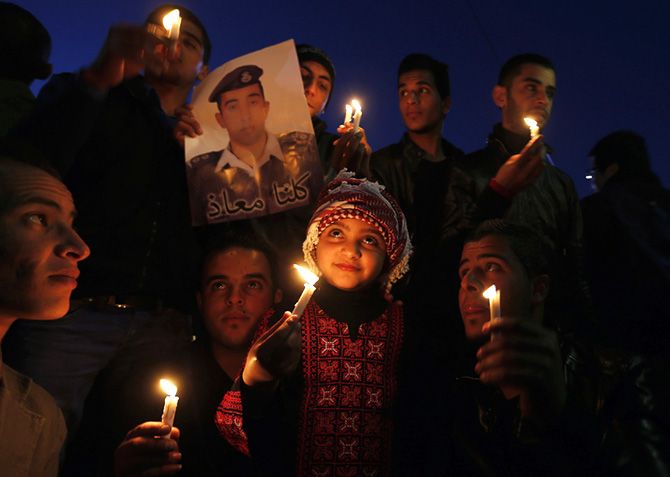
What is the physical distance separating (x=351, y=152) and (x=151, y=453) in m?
2.44

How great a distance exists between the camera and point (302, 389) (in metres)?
3.37

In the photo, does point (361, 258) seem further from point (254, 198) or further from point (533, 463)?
point (533, 463)

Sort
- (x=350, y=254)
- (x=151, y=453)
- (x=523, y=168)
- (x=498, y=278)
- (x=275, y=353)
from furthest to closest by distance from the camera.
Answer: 1. (x=523, y=168)
2. (x=498, y=278)
3. (x=350, y=254)
4. (x=275, y=353)
5. (x=151, y=453)

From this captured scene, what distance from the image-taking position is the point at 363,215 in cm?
363

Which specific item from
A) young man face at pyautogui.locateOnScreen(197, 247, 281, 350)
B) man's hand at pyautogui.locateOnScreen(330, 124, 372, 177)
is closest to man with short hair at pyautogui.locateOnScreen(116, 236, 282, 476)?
young man face at pyautogui.locateOnScreen(197, 247, 281, 350)

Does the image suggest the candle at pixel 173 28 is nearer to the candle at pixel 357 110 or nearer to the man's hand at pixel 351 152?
the candle at pixel 357 110

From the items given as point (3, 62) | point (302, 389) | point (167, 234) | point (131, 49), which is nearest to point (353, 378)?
point (302, 389)

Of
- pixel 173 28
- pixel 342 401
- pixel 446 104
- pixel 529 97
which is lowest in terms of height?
pixel 342 401

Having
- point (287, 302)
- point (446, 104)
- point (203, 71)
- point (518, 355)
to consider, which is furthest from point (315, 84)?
point (518, 355)

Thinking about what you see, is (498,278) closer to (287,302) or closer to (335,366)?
(335,366)

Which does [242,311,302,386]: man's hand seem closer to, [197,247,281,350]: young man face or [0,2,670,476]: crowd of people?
[0,2,670,476]: crowd of people

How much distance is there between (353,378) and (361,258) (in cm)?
71

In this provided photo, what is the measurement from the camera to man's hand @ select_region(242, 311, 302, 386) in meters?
2.71

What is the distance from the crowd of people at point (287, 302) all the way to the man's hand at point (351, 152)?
0.02 metres
